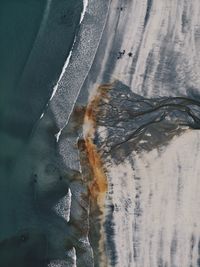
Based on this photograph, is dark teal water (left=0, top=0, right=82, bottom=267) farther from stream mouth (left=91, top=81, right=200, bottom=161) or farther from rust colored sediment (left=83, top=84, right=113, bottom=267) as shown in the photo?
stream mouth (left=91, top=81, right=200, bottom=161)

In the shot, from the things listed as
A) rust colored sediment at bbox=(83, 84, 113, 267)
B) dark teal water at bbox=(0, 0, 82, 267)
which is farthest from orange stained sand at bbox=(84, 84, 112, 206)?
dark teal water at bbox=(0, 0, 82, 267)

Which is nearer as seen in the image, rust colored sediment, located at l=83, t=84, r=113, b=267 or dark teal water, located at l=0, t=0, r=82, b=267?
rust colored sediment, located at l=83, t=84, r=113, b=267

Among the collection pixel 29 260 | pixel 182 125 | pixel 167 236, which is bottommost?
pixel 29 260

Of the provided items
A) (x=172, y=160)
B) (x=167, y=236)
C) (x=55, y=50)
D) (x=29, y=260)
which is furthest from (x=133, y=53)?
(x=29, y=260)

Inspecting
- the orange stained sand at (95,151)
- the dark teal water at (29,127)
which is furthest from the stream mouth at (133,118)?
the dark teal water at (29,127)

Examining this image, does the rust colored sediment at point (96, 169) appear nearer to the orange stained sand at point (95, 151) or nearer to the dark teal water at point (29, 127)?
the orange stained sand at point (95, 151)

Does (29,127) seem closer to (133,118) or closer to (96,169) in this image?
(96,169)

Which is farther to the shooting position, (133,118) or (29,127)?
(29,127)

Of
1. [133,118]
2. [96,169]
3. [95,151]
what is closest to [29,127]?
[95,151]

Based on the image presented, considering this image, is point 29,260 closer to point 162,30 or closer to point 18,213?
point 18,213
